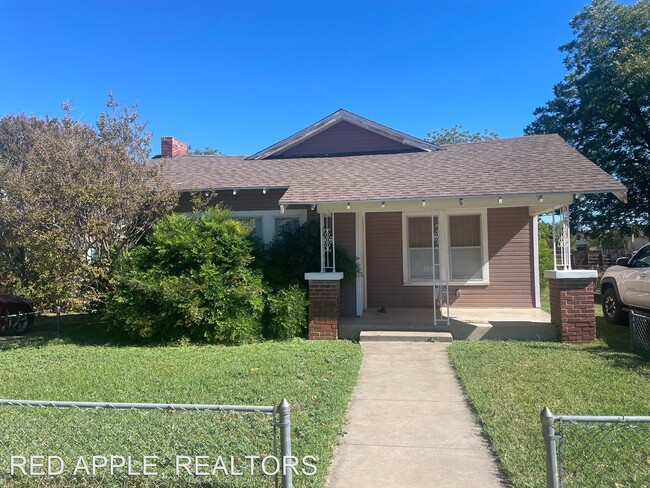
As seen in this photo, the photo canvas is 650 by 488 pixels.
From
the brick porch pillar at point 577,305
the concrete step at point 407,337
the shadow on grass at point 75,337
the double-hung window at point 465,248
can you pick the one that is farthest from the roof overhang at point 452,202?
the shadow on grass at point 75,337

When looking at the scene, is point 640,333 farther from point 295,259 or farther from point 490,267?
point 295,259

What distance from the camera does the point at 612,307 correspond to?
952 centimetres

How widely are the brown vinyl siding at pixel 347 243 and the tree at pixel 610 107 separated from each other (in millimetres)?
14866

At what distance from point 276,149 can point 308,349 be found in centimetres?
674

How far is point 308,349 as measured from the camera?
753cm

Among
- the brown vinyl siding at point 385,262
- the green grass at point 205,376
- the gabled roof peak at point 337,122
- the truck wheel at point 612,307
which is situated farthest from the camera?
Answer: the gabled roof peak at point 337,122

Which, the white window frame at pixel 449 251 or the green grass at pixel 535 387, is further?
the white window frame at pixel 449 251

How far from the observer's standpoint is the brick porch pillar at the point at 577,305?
7.69 m

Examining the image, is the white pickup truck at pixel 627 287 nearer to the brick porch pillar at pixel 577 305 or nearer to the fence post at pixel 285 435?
the brick porch pillar at pixel 577 305

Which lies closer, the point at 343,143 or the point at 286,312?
the point at 286,312

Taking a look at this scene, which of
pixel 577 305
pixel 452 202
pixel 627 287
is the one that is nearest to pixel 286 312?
pixel 452 202

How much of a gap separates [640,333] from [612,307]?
2.77m

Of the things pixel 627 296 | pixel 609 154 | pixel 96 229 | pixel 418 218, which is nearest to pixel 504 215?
pixel 418 218

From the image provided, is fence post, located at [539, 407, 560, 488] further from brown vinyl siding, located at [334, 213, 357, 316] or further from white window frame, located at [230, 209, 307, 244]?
white window frame, located at [230, 209, 307, 244]
